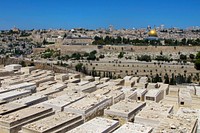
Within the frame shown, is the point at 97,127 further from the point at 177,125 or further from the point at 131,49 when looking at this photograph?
the point at 131,49

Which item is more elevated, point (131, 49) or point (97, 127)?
point (131, 49)

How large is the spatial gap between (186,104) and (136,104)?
2828mm

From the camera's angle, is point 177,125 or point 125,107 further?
point 125,107

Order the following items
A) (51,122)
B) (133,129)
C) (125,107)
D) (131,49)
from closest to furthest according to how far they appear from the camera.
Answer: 1. (133,129)
2. (51,122)
3. (125,107)
4. (131,49)

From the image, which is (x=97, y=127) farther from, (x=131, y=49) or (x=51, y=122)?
(x=131, y=49)

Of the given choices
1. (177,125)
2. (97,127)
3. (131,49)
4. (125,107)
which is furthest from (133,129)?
(131,49)

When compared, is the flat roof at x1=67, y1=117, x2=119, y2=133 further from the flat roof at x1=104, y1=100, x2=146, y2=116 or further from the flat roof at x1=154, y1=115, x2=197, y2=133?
the flat roof at x1=154, y1=115, x2=197, y2=133

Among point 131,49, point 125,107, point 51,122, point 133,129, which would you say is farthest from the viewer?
point 131,49

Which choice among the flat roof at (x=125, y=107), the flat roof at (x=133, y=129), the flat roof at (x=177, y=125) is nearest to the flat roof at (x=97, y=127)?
the flat roof at (x=133, y=129)

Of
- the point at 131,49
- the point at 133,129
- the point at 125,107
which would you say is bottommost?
the point at 133,129

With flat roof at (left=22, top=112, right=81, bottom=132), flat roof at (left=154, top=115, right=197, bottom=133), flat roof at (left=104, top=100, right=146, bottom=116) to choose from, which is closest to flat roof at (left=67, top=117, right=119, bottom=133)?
flat roof at (left=22, top=112, right=81, bottom=132)

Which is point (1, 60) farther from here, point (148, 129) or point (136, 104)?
point (148, 129)

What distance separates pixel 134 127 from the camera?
7988mm

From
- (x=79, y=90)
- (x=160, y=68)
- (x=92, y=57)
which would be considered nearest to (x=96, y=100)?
(x=79, y=90)
